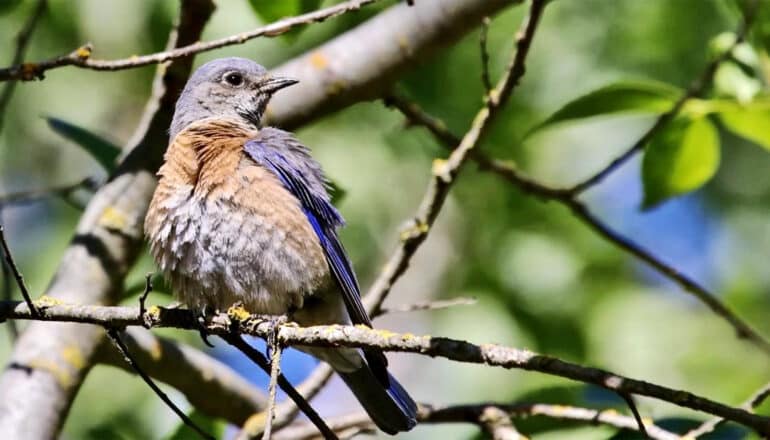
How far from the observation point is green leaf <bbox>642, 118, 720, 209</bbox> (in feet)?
16.4

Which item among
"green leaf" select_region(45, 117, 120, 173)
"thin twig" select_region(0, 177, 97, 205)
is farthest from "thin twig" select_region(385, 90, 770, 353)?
"thin twig" select_region(0, 177, 97, 205)

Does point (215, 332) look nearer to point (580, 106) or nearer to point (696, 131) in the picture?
point (580, 106)

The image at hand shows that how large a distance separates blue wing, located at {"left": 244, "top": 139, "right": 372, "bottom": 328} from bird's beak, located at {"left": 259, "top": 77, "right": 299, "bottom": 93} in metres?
0.61

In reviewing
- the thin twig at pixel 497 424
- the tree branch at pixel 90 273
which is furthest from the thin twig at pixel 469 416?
the tree branch at pixel 90 273

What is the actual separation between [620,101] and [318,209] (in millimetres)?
1513

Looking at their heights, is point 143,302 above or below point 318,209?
below

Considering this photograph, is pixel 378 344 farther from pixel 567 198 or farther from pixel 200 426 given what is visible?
pixel 567 198

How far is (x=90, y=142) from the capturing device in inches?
233

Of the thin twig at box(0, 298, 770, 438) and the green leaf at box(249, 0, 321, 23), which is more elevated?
the green leaf at box(249, 0, 321, 23)

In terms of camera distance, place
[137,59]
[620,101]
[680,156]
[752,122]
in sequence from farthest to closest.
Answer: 1. [680,156]
2. [620,101]
3. [752,122]
4. [137,59]

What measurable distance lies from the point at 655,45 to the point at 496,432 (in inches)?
161

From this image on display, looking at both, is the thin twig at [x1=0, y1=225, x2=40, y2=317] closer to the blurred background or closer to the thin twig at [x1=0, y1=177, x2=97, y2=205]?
the thin twig at [x1=0, y1=177, x2=97, y2=205]

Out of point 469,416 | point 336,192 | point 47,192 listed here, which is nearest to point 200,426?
point 469,416

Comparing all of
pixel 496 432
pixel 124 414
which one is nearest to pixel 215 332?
pixel 496 432
